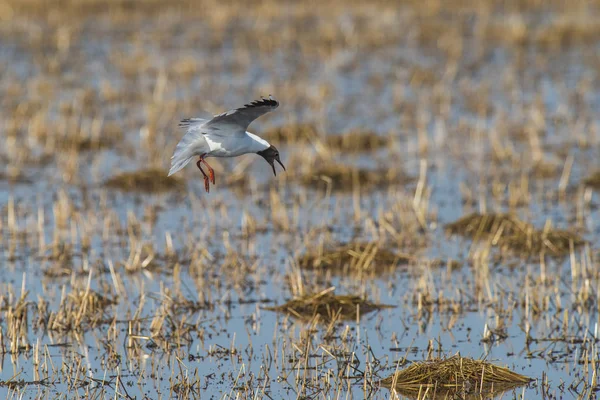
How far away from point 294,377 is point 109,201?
587 cm

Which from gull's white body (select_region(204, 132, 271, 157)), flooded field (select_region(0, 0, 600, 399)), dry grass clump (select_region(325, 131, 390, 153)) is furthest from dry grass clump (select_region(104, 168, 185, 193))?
gull's white body (select_region(204, 132, 271, 157))

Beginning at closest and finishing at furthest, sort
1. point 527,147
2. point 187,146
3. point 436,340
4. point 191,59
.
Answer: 1. point 187,146
2. point 436,340
3. point 527,147
4. point 191,59

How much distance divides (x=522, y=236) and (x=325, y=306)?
2737 millimetres

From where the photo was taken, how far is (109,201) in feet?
40.8

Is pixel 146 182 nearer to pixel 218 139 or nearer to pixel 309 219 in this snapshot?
pixel 309 219

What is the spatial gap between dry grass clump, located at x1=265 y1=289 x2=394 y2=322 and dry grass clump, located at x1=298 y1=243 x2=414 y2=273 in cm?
115

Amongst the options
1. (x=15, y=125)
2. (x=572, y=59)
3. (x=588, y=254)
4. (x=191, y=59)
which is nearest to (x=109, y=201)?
(x=15, y=125)

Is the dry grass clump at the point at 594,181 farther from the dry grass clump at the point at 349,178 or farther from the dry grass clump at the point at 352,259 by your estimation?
the dry grass clump at the point at 352,259

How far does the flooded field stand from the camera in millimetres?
7398

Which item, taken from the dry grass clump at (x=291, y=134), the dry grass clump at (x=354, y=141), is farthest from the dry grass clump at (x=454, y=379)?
the dry grass clump at (x=291, y=134)

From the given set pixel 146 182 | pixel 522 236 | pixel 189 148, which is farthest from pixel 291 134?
pixel 189 148

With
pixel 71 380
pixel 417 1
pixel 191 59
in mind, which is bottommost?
pixel 71 380

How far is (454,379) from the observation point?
680 centimetres

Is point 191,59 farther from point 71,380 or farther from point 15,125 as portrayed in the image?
point 71,380
